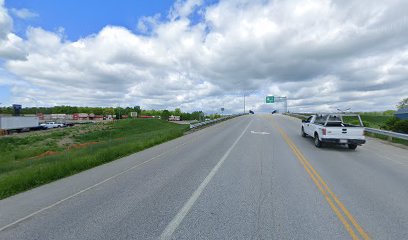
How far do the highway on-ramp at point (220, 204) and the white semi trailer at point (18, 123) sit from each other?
192 ft

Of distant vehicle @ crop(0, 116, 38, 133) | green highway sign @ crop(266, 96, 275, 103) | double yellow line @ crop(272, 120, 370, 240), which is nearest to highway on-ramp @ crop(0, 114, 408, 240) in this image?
double yellow line @ crop(272, 120, 370, 240)

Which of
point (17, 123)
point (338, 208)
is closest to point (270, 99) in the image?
point (17, 123)

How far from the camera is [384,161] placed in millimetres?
9180

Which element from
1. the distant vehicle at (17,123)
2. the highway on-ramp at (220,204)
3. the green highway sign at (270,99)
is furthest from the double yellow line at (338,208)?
the green highway sign at (270,99)

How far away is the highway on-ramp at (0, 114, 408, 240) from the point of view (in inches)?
151

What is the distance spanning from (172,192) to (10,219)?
3.37m

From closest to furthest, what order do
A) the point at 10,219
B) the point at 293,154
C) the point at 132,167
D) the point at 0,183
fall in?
the point at 10,219
the point at 0,183
the point at 132,167
the point at 293,154

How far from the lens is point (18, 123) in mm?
54375

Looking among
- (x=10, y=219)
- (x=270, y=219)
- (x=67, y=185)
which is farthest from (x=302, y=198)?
(x=67, y=185)

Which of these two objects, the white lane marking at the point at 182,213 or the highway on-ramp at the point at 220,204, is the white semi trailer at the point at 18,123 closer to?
the highway on-ramp at the point at 220,204

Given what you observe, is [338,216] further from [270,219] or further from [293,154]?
[293,154]

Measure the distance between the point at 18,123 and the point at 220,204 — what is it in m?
67.3

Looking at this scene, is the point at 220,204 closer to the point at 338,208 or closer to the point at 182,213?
the point at 182,213

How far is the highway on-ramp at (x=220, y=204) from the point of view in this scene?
12.6 feet
